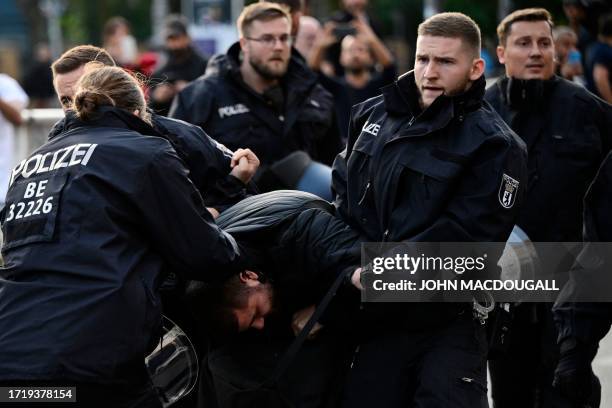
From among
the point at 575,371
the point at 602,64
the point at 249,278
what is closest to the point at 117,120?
the point at 249,278

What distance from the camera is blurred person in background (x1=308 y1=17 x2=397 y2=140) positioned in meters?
10.3

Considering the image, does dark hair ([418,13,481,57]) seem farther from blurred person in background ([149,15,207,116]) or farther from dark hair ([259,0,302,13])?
blurred person in background ([149,15,207,116])

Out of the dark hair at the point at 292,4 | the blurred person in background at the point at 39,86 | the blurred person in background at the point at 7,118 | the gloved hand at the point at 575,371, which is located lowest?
the blurred person in background at the point at 39,86

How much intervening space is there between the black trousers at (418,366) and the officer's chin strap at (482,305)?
0.03 meters

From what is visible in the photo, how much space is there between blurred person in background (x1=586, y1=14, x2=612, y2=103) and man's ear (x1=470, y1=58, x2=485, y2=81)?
4.83m

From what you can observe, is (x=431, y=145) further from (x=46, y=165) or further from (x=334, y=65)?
(x=334, y=65)

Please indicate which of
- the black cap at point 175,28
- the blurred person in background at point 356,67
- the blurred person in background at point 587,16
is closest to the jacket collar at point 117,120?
the blurred person in background at point 356,67

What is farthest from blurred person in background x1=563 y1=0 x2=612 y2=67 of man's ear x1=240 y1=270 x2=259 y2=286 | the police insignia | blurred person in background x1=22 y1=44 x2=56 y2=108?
blurred person in background x1=22 y1=44 x2=56 y2=108

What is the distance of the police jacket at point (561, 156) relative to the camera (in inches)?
241

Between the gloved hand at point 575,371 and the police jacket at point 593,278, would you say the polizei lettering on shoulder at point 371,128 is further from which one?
the gloved hand at point 575,371

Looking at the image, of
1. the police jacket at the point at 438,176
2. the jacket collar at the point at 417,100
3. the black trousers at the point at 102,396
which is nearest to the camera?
the black trousers at the point at 102,396

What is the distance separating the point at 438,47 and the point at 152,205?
4.92 ft

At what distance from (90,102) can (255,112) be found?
9.64 feet

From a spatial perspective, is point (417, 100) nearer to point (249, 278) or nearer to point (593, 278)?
point (249, 278)
